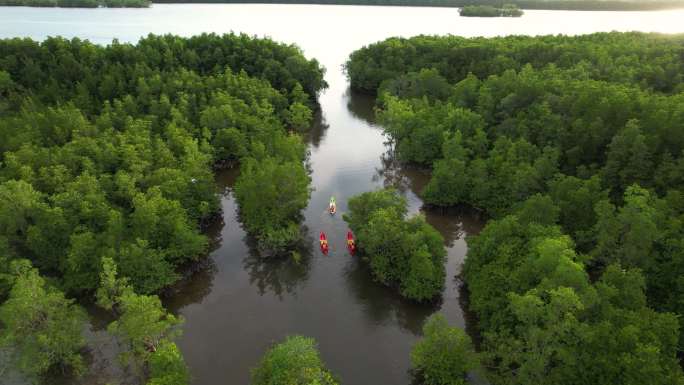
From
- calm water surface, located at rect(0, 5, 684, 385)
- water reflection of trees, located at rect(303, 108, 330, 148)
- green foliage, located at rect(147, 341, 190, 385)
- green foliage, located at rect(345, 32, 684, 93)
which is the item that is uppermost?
green foliage, located at rect(345, 32, 684, 93)

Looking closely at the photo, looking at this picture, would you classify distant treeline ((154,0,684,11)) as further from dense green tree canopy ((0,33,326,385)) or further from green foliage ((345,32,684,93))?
dense green tree canopy ((0,33,326,385))

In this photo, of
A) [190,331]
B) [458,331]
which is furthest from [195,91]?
[458,331]

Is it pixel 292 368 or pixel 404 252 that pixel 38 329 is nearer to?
pixel 292 368

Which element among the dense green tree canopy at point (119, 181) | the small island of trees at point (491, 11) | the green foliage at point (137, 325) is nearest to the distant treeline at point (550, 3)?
the small island of trees at point (491, 11)

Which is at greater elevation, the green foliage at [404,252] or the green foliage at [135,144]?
the green foliage at [135,144]

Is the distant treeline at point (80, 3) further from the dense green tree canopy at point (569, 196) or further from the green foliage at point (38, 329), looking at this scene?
the green foliage at point (38, 329)

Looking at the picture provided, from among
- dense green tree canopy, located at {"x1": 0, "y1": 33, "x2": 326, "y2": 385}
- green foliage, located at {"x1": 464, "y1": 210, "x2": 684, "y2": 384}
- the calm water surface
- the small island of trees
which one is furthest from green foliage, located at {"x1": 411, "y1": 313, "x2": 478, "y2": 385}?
the small island of trees
